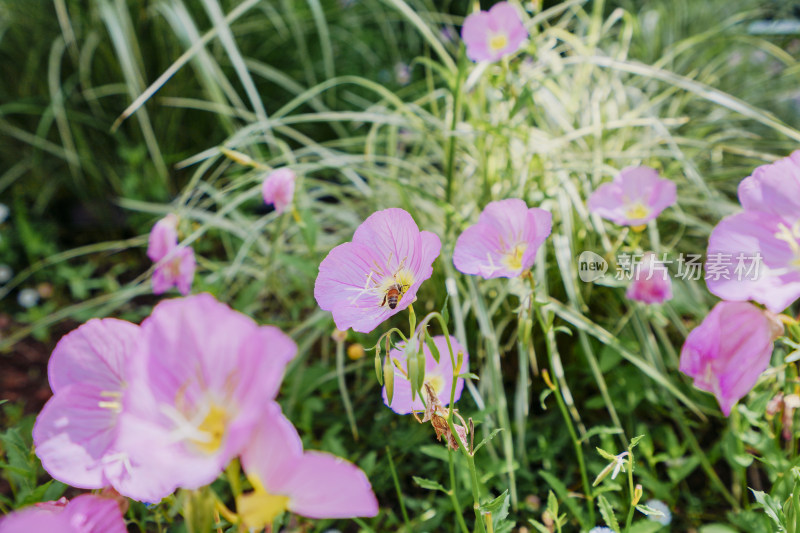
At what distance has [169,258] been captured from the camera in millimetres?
968

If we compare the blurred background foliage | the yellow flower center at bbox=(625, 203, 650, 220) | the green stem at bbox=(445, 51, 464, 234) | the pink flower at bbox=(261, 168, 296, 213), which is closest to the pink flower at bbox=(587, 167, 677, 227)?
the yellow flower center at bbox=(625, 203, 650, 220)

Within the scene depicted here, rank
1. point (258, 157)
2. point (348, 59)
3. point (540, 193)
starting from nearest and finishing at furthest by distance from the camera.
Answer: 1. point (540, 193)
2. point (258, 157)
3. point (348, 59)

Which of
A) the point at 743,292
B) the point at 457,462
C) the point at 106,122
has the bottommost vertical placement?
the point at 457,462

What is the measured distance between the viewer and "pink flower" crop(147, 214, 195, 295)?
3.10 feet

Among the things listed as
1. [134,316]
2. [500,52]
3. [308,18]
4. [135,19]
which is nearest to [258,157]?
[134,316]

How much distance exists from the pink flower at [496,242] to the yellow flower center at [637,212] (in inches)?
10.7

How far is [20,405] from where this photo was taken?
118cm

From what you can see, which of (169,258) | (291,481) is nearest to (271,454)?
(291,481)

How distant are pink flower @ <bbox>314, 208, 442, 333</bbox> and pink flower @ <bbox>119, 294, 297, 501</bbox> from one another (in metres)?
0.18

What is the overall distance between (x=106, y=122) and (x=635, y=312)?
1.65 metres

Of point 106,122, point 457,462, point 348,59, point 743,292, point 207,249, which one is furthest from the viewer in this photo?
point 348,59

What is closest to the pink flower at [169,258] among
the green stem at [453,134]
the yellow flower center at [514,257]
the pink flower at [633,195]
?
the green stem at [453,134]

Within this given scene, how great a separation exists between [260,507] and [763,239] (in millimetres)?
493

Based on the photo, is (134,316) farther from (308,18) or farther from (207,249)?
(308,18)
